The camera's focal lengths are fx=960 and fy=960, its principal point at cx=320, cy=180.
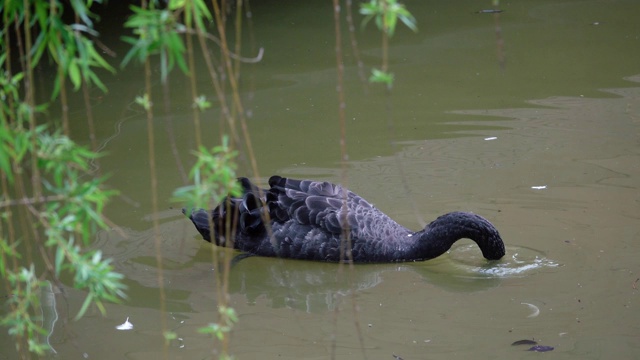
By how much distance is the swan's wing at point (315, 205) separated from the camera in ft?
15.4

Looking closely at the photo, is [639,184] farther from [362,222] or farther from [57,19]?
[57,19]

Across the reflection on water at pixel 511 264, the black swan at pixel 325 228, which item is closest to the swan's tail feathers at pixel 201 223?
the black swan at pixel 325 228

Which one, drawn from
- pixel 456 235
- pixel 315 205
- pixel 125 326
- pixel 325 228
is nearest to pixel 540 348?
pixel 456 235

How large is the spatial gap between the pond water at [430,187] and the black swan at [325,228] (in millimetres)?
81

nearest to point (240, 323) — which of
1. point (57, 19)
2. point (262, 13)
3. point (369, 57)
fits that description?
point (57, 19)

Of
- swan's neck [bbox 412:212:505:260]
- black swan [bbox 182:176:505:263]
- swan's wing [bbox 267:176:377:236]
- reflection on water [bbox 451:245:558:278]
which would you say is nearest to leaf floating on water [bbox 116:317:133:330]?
black swan [bbox 182:176:505:263]

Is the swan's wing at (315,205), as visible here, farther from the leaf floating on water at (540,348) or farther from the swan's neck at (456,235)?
the leaf floating on water at (540,348)

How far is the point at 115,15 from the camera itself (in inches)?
347

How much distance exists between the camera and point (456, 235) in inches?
181

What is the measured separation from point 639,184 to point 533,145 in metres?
0.77

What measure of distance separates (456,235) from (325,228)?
0.64m

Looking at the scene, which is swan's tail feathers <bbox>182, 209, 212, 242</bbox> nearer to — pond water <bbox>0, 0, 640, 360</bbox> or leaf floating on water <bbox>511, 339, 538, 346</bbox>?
pond water <bbox>0, 0, 640, 360</bbox>

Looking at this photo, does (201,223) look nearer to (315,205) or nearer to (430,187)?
(315,205)

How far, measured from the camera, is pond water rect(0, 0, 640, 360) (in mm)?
3955
